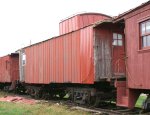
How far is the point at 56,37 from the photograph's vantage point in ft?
60.3

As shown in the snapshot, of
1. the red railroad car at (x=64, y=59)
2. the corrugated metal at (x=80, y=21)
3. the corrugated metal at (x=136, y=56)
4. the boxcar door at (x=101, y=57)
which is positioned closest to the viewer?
the corrugated metal at (x=136, y=56)

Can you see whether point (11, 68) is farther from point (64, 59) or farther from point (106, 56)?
point (106, 56)

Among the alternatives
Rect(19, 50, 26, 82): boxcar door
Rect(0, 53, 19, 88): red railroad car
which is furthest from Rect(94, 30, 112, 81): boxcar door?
Rect(0, 53, 19, 88): red railroad car

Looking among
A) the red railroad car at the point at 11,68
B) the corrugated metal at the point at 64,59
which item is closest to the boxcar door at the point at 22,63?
the corrugated metal at the point at 64,59

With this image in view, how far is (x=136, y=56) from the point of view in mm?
11641

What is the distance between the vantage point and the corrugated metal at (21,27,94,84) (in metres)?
15.1

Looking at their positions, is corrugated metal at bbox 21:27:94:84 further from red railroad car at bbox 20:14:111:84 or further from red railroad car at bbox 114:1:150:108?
red railroad car at bbox 114:1:150:108

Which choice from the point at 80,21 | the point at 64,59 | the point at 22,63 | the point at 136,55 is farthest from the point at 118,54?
the point at 22,63

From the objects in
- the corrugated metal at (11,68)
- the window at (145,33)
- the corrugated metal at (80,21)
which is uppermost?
the corrugated metal at (80,21)

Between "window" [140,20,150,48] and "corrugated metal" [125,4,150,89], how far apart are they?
0.15 meters

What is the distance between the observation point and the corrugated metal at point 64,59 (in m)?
15.1

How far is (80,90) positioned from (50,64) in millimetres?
3587

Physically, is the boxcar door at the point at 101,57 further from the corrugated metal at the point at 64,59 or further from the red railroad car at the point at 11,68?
the red railroad car at the point at 11,68

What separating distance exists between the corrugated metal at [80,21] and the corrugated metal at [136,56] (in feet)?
23.0
